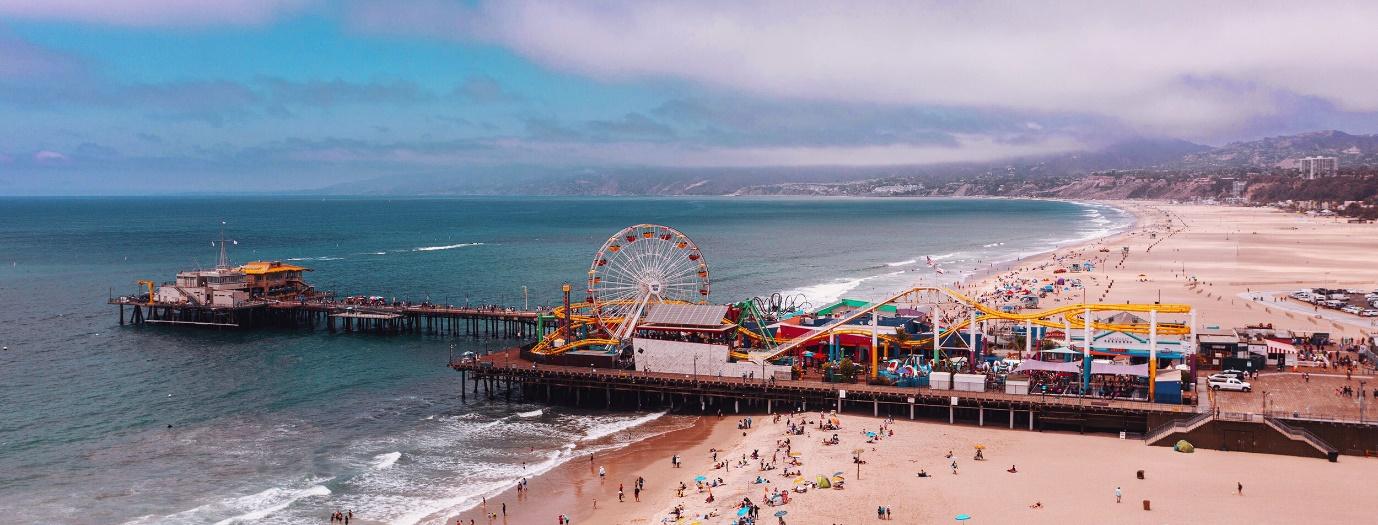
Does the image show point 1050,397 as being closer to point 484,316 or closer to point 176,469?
point 176,469

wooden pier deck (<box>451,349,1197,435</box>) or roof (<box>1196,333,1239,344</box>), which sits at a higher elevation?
roof (<box>1196,333,1239,344</box>)

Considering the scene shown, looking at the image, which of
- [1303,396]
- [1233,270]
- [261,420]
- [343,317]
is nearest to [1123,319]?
[1303,396]

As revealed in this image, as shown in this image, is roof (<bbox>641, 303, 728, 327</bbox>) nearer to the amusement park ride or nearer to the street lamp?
the amusement park ride

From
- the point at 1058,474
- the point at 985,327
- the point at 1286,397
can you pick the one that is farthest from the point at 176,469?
the point at 1286,397

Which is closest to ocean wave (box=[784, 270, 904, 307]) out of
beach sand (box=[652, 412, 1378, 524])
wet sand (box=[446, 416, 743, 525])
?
wet sand (box=[446, 416, 743, 525])

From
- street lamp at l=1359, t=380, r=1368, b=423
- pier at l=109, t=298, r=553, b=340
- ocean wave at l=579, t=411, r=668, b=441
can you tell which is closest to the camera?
street lamp at l=1359, t=380, r=1368, b=423

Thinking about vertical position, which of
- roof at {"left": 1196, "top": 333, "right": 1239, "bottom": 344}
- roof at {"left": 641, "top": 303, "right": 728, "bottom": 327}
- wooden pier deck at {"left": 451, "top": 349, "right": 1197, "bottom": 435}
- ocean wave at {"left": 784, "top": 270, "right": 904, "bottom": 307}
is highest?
roof at {"left": 641, "top": 303, "right": 728, "bottom": 327}

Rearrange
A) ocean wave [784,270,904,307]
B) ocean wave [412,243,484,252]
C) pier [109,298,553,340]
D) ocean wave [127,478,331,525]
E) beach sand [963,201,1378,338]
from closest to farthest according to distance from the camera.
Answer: ocean wave [127,478,331,525] → beach sand [963,201,1378,338] → pier [109,298,553,340] → ocean wave [784,270,904,307] → ocean wave [412,243,484,252]
